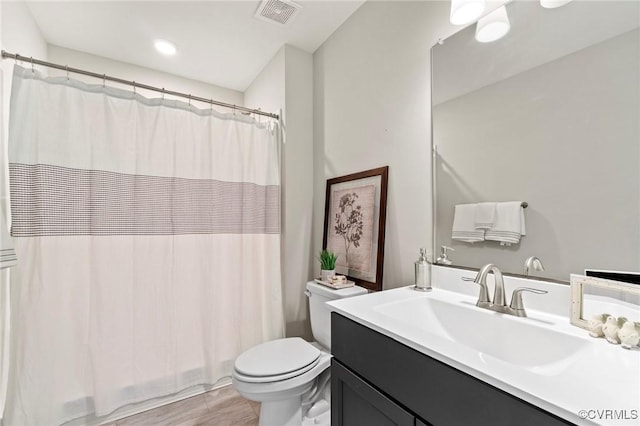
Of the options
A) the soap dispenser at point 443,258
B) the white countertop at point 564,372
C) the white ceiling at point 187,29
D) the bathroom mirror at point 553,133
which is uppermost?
the white ceiling at point 187,29

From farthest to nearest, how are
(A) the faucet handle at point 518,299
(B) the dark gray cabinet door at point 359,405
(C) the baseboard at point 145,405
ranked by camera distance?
(C) the baseboard at point 145,405, (A) the faucet handle at point 518,299, (B) the dark gray cabinet door at point 359,405

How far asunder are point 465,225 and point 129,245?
1828 mm

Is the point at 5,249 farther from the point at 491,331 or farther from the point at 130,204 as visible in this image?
the point at 491,331

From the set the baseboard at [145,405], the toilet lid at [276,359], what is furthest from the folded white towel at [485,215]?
the baseboard at [145,405]

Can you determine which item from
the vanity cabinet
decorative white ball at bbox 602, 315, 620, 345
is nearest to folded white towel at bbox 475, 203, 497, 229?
decorative white ball at bbox 602, 315, 620, 345

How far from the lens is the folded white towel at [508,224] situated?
972 mm

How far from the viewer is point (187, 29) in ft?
6.29

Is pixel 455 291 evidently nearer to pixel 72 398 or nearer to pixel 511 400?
pixel 511 400

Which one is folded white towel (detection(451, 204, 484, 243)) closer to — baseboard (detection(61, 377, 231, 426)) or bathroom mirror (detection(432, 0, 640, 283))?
bathroom mirror (detection(432, 0, 640, 283))

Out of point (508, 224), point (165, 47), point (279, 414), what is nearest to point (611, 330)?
point (508, 224)

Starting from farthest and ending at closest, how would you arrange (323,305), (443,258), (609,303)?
(323,305)
(443,258)
(609,303)

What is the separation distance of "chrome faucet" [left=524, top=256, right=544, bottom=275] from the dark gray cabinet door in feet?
2.08

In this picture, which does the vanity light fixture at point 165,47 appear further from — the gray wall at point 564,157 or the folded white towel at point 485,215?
the folded white towel at point 485,215

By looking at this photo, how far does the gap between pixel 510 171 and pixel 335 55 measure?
1488 millimetres
